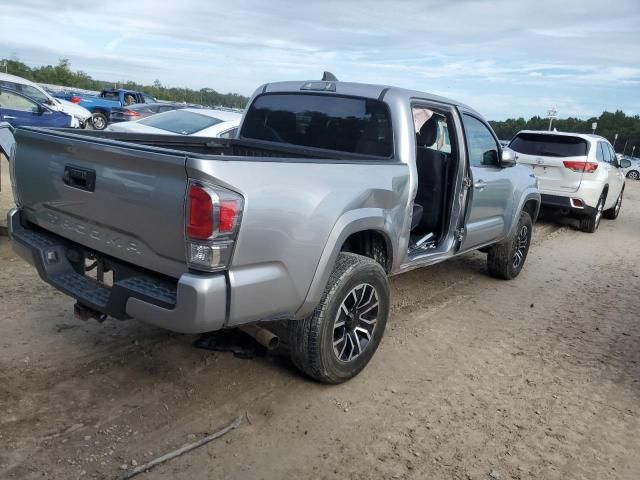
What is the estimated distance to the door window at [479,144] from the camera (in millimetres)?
5086

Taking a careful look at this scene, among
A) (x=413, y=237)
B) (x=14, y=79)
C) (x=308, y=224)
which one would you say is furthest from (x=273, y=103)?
(x=14, y=79)

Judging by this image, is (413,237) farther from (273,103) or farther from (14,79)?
(14,79)

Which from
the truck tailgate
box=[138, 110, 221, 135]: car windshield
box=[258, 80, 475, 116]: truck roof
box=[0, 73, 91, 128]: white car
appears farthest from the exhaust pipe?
box=[0, 73, 91, 128]: white car

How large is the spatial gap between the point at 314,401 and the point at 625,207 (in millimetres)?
15235

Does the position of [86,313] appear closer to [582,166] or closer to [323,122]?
[323,122]

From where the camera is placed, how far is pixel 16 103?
14117 millimetres

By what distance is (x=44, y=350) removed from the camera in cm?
378

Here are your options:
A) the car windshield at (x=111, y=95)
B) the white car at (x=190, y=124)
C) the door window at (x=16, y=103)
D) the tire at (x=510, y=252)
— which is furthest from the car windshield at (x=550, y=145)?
the car windshield at (x=111, y=95)

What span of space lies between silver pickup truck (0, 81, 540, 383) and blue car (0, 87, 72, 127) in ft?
37.2

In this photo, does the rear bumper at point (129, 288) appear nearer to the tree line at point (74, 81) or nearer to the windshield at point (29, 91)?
the windshield at point (29, 91)

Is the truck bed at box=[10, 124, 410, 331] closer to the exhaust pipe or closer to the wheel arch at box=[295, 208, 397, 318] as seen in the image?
the wheel arch at box=[295, 208, 397, 318]

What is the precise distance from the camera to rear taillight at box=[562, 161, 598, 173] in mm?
9750

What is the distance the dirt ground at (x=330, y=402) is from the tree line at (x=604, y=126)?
53496 millimetres

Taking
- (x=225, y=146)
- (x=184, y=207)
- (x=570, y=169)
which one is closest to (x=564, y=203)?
(x=570, y=169)
